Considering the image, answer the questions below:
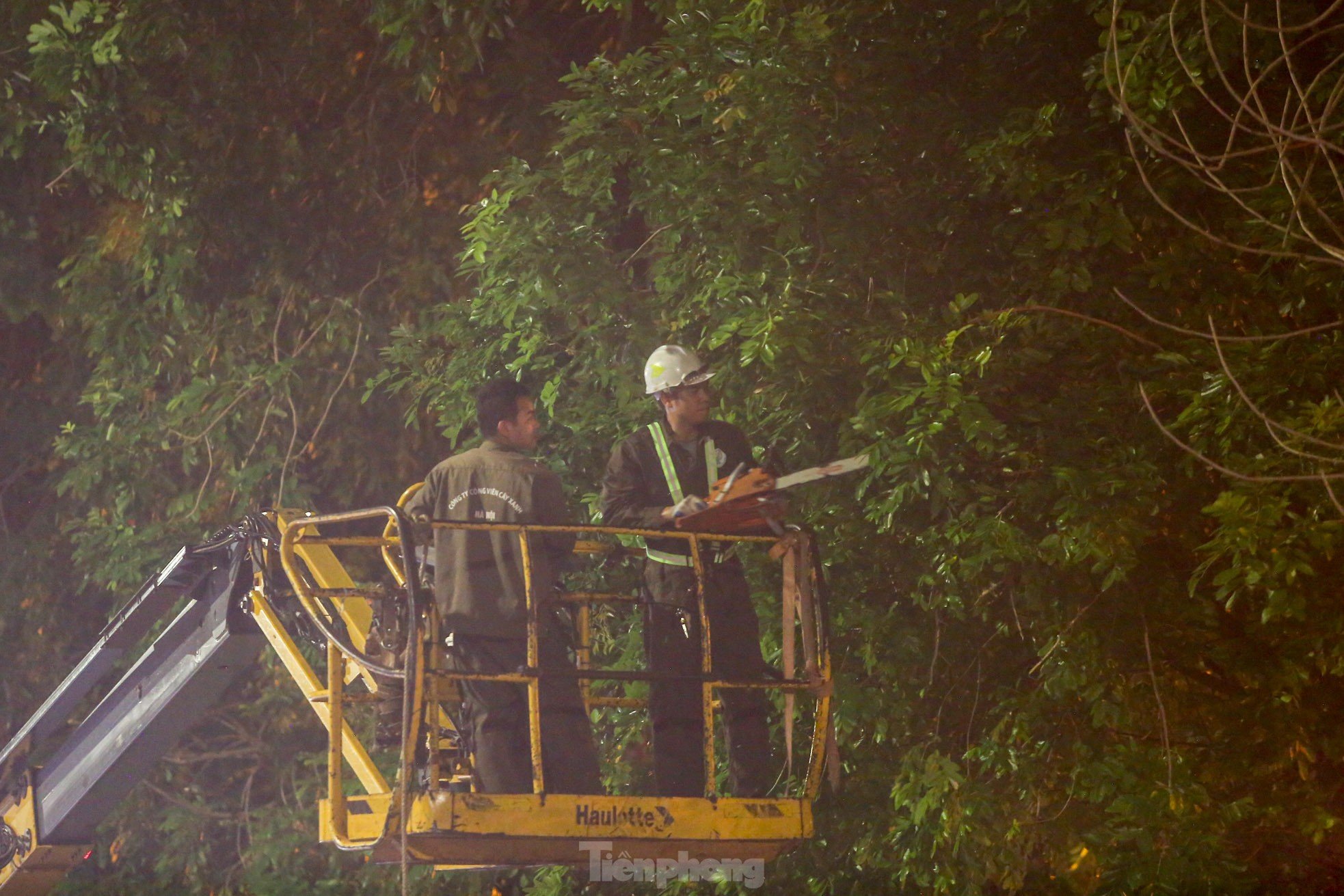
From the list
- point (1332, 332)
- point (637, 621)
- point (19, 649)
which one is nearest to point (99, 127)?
point (19, 649)

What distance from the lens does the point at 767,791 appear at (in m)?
7.80

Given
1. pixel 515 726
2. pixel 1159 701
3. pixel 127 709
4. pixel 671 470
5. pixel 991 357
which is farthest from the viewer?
pixel 127 709

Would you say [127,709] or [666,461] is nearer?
[666,461]

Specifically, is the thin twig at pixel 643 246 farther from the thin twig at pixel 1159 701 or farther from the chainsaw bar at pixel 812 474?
the thin twig at pixel 1159 701

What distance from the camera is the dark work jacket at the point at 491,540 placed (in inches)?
281

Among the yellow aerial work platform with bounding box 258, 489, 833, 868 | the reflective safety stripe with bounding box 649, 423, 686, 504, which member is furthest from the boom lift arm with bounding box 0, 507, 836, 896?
the reflective safety stripe with bounding box 649, 423, 686, 504

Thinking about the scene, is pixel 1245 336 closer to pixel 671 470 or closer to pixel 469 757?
pixel 671 470

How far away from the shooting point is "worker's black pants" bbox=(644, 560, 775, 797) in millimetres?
7562

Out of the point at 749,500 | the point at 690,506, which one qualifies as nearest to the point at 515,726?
the point at 690,506

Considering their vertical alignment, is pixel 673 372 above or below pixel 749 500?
above

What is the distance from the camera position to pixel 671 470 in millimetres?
7895

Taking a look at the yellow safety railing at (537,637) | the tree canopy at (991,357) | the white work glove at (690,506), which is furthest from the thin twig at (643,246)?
the white work glove at (690,506)

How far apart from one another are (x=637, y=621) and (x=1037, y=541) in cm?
269

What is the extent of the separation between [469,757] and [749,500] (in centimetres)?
162
